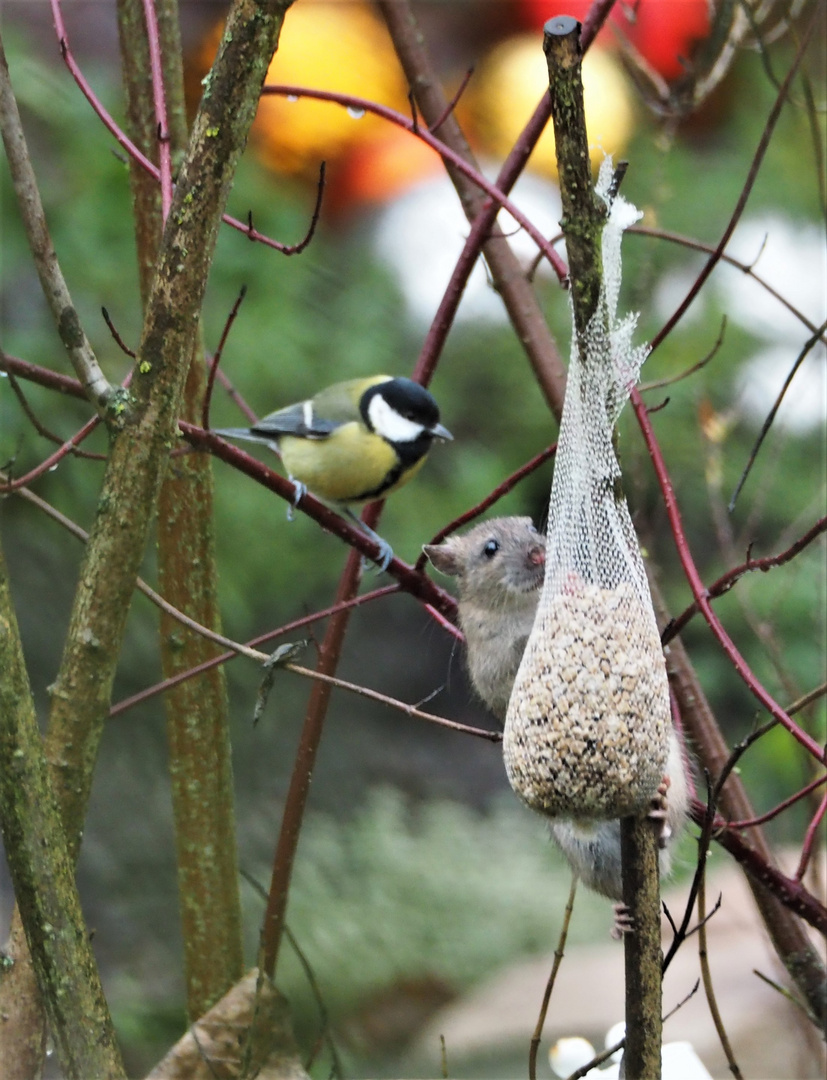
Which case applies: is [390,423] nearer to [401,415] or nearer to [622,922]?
[401,415]

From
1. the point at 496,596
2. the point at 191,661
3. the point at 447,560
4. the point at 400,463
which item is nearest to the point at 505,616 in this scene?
the point at 496,596

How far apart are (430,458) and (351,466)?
1250 millimetres

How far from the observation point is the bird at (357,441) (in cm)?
187

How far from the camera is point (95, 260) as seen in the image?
7.24ft

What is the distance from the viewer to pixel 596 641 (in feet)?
3.02

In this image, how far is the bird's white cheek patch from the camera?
1874 millimetres

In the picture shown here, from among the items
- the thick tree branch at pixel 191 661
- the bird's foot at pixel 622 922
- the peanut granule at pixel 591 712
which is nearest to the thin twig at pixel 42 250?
the thick tree branch at pixel 191 661

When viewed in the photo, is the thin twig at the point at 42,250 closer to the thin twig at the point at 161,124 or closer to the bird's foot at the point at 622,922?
the thin twig at the point at 161,124

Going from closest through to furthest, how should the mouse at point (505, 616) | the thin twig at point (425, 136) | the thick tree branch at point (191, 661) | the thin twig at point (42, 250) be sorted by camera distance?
the thin twig at point (42, 250) → the thin twig at point (425, 136) → the mouse at point (505, 616) → the thick tree branch at point (191, 661)

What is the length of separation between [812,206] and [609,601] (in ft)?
8.52

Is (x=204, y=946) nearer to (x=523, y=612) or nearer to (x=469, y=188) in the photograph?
(x=523, y=612)

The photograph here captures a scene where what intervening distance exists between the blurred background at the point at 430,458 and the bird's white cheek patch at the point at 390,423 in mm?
435

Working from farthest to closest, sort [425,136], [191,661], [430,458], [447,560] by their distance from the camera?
[430,458] → [447,560] → [191,661] → [425,136]

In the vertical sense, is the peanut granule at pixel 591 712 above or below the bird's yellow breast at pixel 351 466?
below
